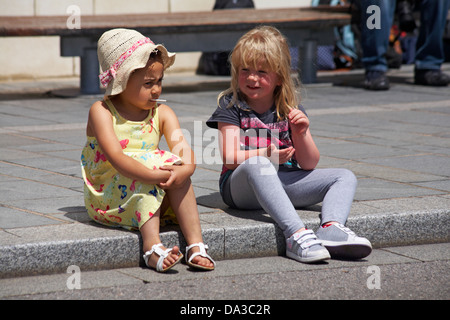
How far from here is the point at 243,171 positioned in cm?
376

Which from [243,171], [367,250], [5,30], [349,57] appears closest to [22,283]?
[243,171]

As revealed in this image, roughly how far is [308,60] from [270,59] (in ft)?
19.2

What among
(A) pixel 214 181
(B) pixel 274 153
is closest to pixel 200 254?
(B) pixel 274 153

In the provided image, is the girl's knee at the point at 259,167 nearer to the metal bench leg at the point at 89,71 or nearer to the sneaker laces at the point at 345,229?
the sneaker laces at the point at 345,229

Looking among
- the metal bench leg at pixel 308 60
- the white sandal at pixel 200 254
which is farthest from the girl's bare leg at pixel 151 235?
the metal bench leg at pixel 308 60

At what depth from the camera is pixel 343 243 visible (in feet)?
11.7

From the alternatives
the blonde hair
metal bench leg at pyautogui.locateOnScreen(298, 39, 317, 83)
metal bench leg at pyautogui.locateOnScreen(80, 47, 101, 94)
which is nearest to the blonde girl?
the blonde hair

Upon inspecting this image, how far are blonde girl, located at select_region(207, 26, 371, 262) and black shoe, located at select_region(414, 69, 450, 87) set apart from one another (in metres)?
5.80

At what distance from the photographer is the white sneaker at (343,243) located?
3.56 meters

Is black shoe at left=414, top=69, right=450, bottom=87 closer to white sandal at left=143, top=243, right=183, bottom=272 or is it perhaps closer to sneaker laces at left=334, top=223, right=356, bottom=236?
sneaker laces at left=334, top=223, right=356, bottom=236

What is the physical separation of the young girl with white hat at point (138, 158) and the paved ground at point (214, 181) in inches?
4.2

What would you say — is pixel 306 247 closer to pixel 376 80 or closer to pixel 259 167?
pixel 259 167

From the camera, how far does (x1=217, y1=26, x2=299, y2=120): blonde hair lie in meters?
3.82
